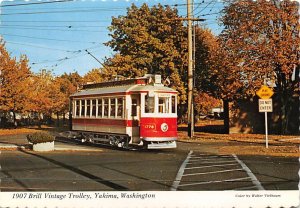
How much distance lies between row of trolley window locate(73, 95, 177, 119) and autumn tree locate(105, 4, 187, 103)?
50.4ft

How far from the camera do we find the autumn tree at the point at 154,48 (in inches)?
1578

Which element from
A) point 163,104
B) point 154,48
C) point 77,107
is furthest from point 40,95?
point 163,104

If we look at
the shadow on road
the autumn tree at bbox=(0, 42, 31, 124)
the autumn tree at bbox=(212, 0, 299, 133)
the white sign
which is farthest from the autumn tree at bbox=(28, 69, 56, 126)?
the white sign

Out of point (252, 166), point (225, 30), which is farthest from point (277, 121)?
point (252, 166)

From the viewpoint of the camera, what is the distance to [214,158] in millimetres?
17859

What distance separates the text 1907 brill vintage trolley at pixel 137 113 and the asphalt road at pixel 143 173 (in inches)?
64.1

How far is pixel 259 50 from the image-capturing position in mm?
30266

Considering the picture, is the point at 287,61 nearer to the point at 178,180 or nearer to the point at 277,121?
the point at 277,121

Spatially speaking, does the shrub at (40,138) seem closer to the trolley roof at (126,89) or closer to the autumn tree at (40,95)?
the trolley roof at (126,89)

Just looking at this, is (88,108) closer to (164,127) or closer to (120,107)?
(120,107)

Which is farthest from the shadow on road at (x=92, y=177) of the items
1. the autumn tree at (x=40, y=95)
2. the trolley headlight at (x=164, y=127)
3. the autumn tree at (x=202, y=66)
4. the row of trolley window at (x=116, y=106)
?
the autumn tree at (x=40, y=95)

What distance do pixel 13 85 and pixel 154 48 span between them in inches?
671

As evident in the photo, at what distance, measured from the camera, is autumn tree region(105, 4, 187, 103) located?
132ft

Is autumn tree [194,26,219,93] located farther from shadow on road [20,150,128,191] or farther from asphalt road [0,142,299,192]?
shadow on road [20,150,128,191]
